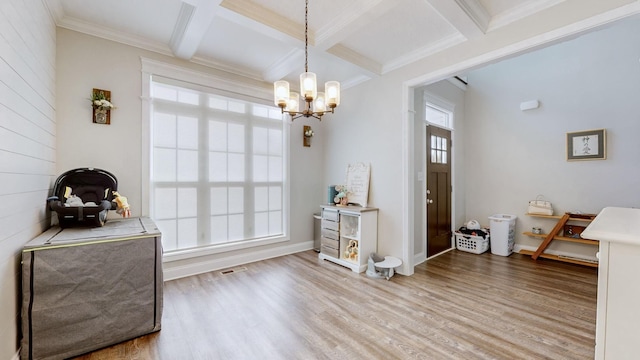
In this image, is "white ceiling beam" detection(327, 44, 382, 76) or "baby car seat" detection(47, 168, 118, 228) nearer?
"baby car seat" detection(47, 168, 118, 228)

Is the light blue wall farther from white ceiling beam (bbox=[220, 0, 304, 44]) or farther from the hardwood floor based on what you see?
white ceiling beam (bbox=[220, 0, 304, 44])

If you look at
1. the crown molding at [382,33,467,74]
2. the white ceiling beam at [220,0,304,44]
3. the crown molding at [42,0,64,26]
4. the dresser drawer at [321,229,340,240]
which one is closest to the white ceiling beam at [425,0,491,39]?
the crown molding at [382,33,467,74]

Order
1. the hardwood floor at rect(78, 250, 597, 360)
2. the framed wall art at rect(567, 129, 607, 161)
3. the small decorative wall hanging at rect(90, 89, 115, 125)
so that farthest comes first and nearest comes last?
the framed wall art at rect(567, 129, 607, 161)
the small decorative wall hanging at rect(90, 89, 115, 125)
the hardwood floor at rect(78, 250, 597, 360)

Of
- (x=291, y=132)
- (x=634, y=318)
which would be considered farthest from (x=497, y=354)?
(x=291, y=132)

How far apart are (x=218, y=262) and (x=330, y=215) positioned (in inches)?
65.6

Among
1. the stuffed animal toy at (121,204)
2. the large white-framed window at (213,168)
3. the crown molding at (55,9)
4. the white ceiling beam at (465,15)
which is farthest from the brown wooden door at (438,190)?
the crown molding at (55,9)

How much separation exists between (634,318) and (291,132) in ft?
12.5

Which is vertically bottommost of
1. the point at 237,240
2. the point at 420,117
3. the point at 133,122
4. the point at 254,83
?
the point at 237,240

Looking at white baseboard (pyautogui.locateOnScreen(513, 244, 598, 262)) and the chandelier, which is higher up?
the chandelier

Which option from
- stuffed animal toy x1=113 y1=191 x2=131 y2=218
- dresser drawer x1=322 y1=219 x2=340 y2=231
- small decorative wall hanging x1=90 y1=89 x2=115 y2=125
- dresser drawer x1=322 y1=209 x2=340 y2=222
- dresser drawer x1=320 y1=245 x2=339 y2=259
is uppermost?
small decorative wall hanging x1=90 y1=89 x2=115 y2=125

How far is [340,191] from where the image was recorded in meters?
3.95

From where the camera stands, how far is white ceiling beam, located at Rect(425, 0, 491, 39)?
2.09m

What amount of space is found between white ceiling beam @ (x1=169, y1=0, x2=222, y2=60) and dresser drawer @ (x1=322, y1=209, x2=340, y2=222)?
2.64 m

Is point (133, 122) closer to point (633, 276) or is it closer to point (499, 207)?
point (633, 276)
